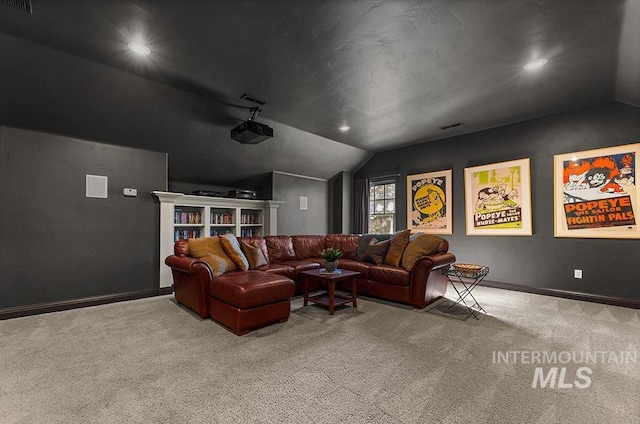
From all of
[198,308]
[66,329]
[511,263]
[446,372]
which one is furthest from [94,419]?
[511,263]

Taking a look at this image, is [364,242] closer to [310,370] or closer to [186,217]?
[310,370]

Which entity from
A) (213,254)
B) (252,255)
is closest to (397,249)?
(252,255)

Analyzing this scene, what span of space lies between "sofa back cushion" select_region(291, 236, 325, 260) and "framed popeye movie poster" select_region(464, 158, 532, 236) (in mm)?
2769

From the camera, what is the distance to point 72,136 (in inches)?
146

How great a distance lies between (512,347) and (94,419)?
3064 millimetres

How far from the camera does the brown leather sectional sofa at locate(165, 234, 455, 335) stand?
2.85 meters

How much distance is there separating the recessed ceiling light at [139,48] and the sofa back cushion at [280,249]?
288cm

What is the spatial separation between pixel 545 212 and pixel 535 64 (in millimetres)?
2472

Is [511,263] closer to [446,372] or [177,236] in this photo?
[446,372]

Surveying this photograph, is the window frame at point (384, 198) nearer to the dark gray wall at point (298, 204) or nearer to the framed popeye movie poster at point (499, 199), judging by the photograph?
the dark gray wall at point (298, 204)

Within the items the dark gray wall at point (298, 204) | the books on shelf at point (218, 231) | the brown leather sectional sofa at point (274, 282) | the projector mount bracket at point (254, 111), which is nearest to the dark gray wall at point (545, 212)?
the brown leather sectional sofa at point (274, 282)

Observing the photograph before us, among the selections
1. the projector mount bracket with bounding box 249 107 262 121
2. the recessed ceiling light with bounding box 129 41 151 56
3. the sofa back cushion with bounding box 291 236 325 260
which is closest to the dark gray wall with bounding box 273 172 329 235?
the sofa back cushion with bounding box 291 236 325 260

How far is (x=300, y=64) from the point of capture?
295 centimetres

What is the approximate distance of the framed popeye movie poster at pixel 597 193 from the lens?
377 cm
